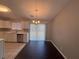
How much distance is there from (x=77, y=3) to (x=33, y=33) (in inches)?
339

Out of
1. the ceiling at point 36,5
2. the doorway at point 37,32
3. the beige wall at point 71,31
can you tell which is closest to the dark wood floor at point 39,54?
the beige wall at point 71,31

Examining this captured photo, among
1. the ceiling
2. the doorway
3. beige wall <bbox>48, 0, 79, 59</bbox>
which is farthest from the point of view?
the doorway

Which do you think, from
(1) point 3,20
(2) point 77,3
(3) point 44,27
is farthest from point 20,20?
(2) point 77,3

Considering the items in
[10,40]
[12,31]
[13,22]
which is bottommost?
[10,40]

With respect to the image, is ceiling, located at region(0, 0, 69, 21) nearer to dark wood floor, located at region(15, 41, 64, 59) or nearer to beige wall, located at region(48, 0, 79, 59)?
beige wall, located at region(48, 0, 79, 59)

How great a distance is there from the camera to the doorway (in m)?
11.9

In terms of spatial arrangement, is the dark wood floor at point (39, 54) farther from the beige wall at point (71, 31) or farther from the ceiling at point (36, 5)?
the ceiling at point (36, 5)

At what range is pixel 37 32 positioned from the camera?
12.0m

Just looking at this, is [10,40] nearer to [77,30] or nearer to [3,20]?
[3,20]

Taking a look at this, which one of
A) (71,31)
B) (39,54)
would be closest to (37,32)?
(39,54)

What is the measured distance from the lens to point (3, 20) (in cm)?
1068

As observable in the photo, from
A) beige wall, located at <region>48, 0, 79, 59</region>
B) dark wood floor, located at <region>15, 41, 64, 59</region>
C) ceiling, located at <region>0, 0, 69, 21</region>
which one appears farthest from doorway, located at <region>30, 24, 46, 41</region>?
beige wall, located at <region>48, 0, 79, 59</region>

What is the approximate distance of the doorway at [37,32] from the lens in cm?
1188

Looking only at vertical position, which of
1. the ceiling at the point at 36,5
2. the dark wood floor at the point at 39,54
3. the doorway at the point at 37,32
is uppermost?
the ceiling at the point at 36,5
